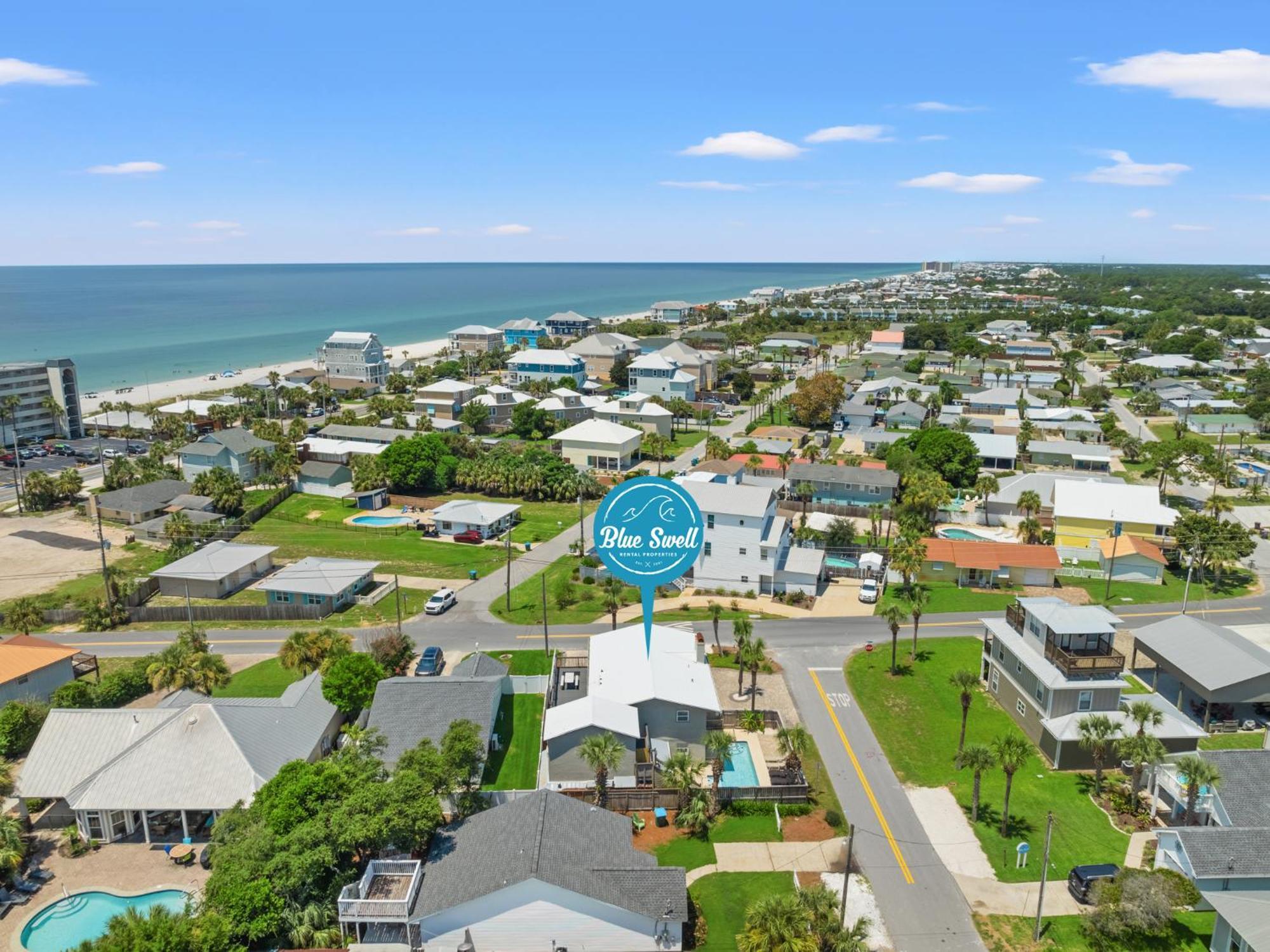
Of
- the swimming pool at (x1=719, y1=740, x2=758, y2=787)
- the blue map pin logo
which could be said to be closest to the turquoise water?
the blue map pin logo

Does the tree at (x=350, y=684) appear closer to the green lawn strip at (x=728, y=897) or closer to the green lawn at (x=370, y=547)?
the green lawn strip at (x=728, y=897)

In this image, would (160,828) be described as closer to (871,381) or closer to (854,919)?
(854,919)

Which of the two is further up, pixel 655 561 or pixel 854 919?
pixel 655 561

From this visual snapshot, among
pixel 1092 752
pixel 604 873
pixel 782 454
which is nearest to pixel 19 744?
pixel 604 873

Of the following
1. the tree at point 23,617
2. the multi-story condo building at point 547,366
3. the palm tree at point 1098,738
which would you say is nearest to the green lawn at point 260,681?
the tree at point 23,617

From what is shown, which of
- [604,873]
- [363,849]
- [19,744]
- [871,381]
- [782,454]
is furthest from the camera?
[871,381]

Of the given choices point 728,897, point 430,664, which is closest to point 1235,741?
point 728,897

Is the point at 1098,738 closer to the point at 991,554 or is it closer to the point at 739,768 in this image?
the point at 739,768

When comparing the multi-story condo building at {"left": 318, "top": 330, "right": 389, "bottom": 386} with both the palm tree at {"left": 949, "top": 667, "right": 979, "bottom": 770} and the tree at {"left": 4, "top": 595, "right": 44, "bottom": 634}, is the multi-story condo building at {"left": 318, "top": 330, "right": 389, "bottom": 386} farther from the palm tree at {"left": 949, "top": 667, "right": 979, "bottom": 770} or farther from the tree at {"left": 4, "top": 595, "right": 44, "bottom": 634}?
the palm tree at {"left": 949, "top": 667, "right": 979, "bottom": 770}
